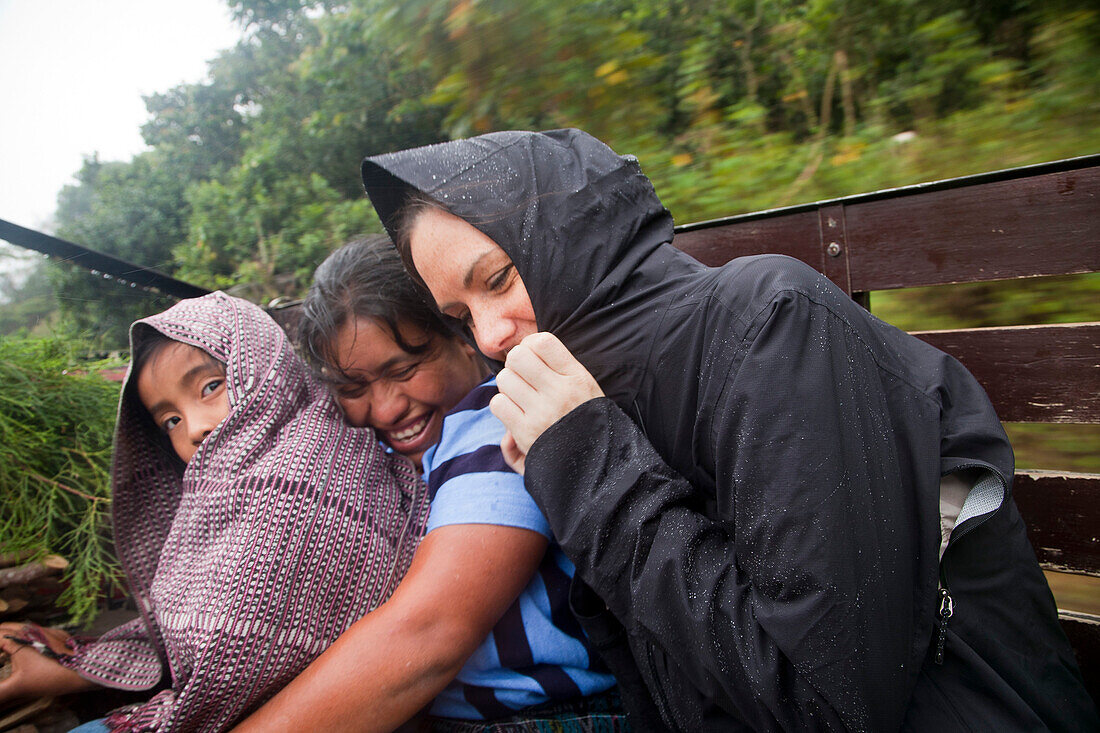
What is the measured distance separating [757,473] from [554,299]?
1.86ft

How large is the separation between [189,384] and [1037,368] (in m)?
2.27

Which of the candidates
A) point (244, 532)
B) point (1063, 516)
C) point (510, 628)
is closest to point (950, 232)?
point (1063, 516)

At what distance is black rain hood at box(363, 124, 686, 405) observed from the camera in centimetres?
133

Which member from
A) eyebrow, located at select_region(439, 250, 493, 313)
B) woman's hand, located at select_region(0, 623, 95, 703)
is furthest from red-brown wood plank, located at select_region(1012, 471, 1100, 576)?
woman's hand, located at select_region(0, 623, 95, 703)

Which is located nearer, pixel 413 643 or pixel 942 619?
pixel 942 619

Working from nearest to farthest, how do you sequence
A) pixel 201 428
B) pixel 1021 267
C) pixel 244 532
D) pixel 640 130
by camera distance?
pixel 244 532, pixel 1021 267, pixel 201 428, pixel 640 130

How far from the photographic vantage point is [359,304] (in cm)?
191

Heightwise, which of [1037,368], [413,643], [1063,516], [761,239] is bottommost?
[1063,516]

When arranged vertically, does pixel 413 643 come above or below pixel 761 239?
below

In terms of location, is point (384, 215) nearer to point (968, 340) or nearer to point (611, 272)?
point (611, 272)

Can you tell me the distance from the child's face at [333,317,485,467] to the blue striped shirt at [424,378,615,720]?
454mm

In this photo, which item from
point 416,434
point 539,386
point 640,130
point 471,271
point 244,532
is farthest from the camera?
point 640,130

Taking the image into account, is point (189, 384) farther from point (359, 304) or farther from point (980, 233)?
point (980, 233)

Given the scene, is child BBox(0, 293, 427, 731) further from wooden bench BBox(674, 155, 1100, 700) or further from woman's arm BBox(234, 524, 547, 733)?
wooden bench BBox(674, 155, 1100, 700)
